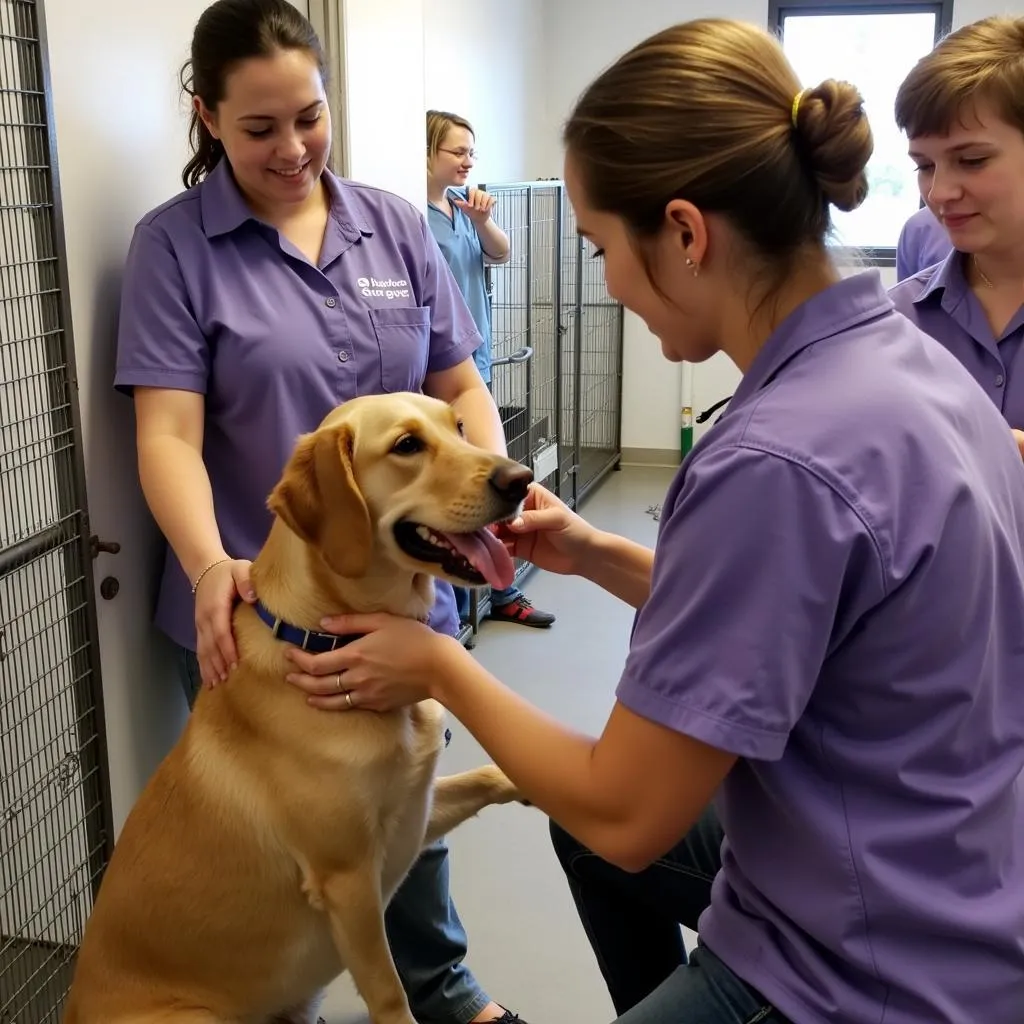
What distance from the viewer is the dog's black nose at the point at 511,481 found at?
1387 mm

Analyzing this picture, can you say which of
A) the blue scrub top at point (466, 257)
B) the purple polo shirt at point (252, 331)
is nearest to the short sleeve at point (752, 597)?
the purple polo shirt at point (252, 331)

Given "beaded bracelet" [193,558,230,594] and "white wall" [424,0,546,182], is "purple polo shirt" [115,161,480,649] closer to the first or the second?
"beaded bracelet" [193,558,230,594]

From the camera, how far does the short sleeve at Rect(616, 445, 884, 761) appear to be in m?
0.87

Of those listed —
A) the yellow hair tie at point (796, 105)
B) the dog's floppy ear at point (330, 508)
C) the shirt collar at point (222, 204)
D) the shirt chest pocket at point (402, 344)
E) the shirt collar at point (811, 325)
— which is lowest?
the dog's floppy ear at point (330, 508)

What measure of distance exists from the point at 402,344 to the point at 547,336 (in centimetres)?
318

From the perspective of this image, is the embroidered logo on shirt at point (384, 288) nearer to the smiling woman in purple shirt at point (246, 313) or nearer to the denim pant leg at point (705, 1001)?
the smiling woman in purple shirt at point (246, 313)

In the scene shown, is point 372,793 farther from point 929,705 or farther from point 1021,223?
point 1021,223

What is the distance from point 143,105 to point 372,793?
3.90 feet

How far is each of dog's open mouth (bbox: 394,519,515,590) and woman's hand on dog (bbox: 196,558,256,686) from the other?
0.76ft

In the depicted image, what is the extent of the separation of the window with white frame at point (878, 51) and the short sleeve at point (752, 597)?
4.73 meters

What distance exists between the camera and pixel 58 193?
1610 millimetres

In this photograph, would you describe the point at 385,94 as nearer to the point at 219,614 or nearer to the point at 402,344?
the point at 402,344

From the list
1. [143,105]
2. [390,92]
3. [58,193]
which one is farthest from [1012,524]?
[390,92]

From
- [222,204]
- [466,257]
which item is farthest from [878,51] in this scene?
[222,204]
